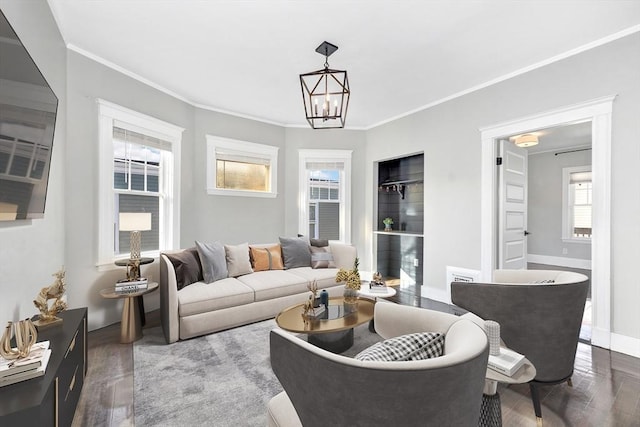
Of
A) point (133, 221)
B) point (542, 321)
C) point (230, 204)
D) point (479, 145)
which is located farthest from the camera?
point (230, 204)

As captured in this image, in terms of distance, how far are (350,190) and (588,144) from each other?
5028 mm

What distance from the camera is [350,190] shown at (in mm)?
5414

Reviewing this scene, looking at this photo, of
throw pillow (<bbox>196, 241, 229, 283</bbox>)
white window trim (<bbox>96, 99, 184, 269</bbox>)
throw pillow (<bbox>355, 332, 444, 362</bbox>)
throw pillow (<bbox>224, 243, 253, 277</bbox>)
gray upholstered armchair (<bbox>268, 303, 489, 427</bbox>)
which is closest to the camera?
gray upholstered armchair (<bbox>268, 303, 489, 427</bbox>)

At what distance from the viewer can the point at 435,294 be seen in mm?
4254

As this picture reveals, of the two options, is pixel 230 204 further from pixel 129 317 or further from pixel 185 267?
pixel 129 317

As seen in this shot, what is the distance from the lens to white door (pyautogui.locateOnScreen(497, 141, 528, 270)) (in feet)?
11.9

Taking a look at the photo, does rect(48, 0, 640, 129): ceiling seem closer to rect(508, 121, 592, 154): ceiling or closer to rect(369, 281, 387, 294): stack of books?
rect(508, 121, 592, 154): ceiling

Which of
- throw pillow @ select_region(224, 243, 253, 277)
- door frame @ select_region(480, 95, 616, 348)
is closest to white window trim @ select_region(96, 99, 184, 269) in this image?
throw pillow @ select_region(224, 243, 253, 277)

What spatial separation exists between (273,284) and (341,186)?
264 cm

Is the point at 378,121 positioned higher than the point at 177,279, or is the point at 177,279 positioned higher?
the point at 378,121

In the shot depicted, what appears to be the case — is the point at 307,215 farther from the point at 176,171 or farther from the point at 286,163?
the point at 176,171

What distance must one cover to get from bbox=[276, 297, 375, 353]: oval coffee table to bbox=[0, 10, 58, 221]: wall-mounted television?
1.80 metres

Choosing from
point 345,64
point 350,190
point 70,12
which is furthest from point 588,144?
point 70,12

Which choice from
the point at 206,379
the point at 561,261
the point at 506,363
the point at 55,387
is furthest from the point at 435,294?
the point at 561,261
